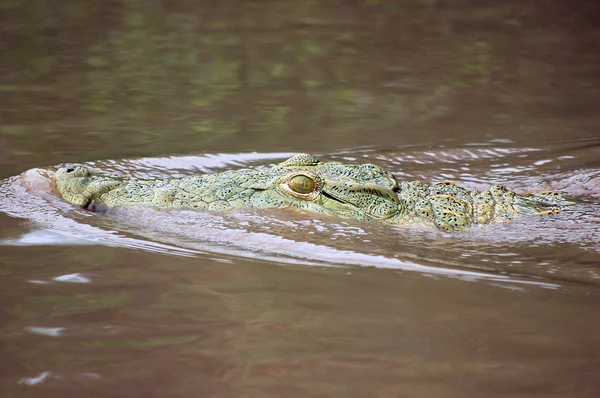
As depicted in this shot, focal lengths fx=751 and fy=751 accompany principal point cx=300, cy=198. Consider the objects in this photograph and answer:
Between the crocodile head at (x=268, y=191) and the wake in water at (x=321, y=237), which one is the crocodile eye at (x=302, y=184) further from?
the wake in water at (x=321, y=237)

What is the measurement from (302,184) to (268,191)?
24 cm

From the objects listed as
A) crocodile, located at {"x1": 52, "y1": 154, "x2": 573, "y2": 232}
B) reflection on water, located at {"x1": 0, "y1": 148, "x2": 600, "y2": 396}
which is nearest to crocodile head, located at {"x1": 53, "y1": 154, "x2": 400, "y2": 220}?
crocodile, located at {"x1": 52, "y1": 154, "x2": 573, "y2": 232}

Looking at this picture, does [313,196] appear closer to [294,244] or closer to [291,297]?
[294,244]

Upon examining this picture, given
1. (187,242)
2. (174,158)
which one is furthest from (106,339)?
(174,158)

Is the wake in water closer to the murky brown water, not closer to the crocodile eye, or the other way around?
the murky brown water

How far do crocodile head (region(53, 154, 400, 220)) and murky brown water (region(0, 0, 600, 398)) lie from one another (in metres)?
0.12

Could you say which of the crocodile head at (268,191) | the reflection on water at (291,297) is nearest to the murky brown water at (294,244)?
the reflection on water at (291,297)

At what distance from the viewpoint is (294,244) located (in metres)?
4.52

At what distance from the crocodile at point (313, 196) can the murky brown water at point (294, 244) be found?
0.12 meters

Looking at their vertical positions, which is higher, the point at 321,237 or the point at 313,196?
the point at 313,196

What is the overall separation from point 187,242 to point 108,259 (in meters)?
0.52

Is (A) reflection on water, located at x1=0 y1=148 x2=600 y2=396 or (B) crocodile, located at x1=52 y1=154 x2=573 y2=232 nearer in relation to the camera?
(A) reflection on water, located at x1=0 y1=148 x2=600 y2=396

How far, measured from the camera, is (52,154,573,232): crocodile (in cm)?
496

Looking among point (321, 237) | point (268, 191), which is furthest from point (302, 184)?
point (321, 237)
